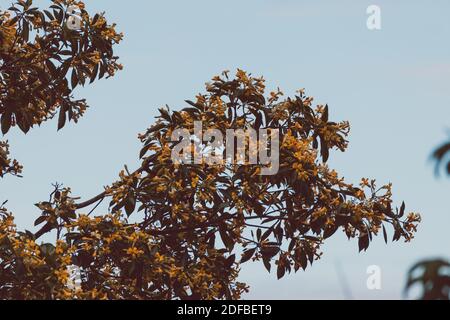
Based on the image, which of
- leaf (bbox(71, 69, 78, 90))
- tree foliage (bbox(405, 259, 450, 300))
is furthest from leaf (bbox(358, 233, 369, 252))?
tree foliage (bbox(405, 259, 450, 300))

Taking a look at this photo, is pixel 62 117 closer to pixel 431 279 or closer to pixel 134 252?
pixel 134 252

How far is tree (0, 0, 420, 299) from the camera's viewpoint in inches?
506

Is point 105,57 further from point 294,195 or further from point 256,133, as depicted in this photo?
point 294,195

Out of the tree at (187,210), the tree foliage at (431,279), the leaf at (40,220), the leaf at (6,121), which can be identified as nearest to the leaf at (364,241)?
the tree at (187,210)

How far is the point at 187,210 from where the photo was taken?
13758 millimetres

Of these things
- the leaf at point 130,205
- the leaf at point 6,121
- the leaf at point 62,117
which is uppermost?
the leaf at point 62,117

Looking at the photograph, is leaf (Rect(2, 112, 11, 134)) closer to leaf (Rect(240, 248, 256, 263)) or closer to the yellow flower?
the yellow flower

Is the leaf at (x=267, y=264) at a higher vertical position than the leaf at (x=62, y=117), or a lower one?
lower

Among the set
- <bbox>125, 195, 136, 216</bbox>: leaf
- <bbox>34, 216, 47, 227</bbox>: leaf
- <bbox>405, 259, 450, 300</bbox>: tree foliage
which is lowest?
<bbox>405, 259, 450, 300</bbox>: tree foliage

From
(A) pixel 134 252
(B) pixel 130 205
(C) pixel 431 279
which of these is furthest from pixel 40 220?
(C) pixel 431 279

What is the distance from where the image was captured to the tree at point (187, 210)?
12.9 meters

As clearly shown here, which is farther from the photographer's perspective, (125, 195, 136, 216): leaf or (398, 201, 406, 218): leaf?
(398, 201, 406, 218): leaf

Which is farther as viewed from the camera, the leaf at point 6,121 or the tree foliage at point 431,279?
the leaf at point 6,121

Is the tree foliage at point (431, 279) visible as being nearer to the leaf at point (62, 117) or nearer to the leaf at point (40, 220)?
the leaf at point (40, 220)
